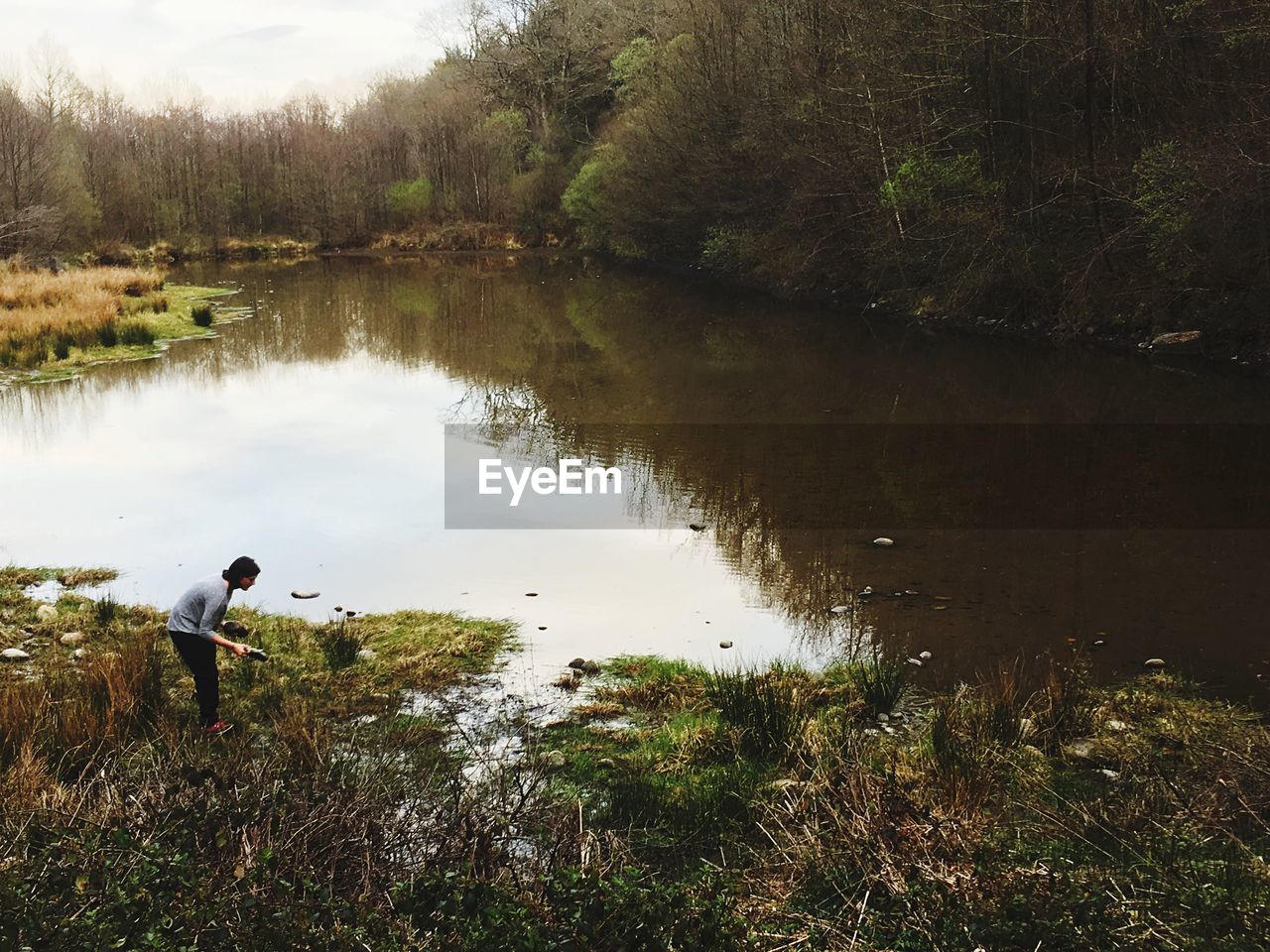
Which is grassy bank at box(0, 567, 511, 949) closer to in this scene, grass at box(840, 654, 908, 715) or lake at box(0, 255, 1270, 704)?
lake at box(0, 255, 1270, 704)

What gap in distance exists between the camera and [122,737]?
19.8 feet

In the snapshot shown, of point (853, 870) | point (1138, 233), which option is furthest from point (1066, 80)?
point (853, 870)

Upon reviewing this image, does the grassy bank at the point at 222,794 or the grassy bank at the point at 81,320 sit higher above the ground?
the grassy bank at the point at 81,320

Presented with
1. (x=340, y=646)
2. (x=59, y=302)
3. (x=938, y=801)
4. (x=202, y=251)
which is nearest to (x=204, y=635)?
(x=340, y=646)

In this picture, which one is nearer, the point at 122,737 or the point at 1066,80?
the point at 122,737

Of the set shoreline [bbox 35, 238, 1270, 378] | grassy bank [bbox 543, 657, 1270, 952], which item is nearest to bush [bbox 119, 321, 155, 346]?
shoreline [bbox 35, 238, 1270, 378]

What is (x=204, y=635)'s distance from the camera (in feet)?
21.6

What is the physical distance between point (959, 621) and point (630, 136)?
113 feet

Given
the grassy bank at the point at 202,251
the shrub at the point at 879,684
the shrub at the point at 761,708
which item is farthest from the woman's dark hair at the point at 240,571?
the grassy bank at the point at 202,251

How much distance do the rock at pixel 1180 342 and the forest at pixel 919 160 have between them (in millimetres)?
337

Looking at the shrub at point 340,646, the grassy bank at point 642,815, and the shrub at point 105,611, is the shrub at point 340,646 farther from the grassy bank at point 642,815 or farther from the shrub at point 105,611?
the shrub at point 105,611

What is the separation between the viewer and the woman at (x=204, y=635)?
256 inches

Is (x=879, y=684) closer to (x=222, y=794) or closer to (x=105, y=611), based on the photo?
(x=222, y=794)

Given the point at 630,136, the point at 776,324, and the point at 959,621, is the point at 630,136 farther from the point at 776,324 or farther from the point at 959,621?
the point at 959,621
